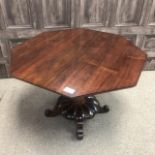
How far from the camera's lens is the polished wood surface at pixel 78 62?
96 centimetres

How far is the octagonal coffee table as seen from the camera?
958 millimetres

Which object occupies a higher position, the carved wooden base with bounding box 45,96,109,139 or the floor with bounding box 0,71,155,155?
the carved wooden base with bounding box 45,96,109,139

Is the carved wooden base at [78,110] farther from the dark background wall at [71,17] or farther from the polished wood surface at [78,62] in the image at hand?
the dark background wall at [71,17]

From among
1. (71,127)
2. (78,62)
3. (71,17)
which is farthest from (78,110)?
(71,17)

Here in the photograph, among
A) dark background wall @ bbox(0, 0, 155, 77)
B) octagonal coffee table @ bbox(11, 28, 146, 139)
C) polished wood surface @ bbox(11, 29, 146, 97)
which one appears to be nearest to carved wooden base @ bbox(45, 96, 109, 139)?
octagonal coffee table @ bbox(11, 28, 146, 139)

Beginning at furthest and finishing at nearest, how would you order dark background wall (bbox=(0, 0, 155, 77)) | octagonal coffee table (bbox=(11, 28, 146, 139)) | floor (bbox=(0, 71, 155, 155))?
1. dark background wall (bbox=(0, 0, 155, 77))
2. floor (bbox=(0, 71, 155, 155))
3. octagonal coffee table (bbox=(11, 28, 146, 139))

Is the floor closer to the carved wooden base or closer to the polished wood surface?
the carved wooden base

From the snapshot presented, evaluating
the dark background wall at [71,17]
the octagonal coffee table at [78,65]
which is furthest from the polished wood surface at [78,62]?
the dark background wall at [71,17]

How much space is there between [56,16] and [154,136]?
1.21 meters

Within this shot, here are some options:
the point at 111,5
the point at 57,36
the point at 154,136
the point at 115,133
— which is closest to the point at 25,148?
the point at 115,133

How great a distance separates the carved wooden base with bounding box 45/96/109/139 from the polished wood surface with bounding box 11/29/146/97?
36 cm

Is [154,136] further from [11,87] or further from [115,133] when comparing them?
[11,87]

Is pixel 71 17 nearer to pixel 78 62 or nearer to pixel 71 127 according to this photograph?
pixel 78 62

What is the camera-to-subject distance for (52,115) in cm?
149
